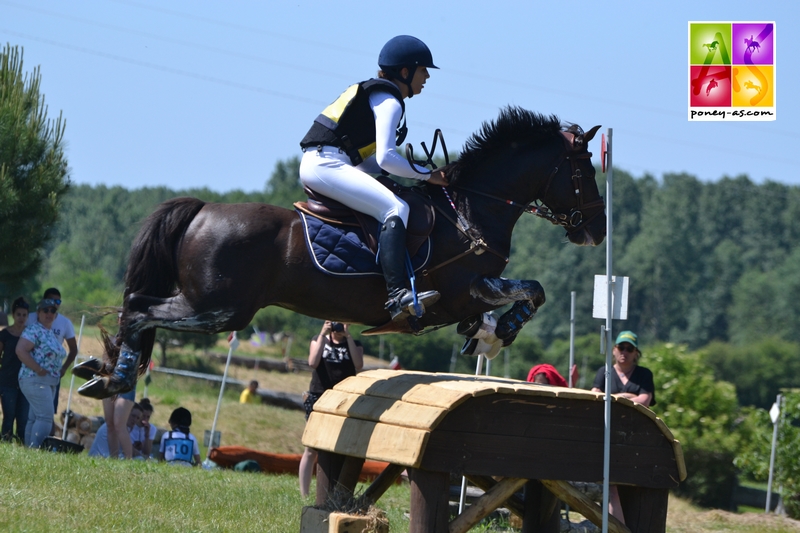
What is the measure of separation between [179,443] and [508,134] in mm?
5853

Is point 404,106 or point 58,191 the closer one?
point 404,106

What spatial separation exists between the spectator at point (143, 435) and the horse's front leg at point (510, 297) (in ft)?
20.5

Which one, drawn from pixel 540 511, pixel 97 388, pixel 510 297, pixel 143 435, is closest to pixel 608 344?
pixel 510 297

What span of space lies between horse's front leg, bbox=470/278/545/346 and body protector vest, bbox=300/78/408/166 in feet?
3.24

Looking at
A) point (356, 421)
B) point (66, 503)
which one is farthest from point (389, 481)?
point (66, 503)

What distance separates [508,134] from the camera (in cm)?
595

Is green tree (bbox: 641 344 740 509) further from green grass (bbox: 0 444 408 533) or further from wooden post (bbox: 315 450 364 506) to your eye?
wooden post (bbox: 315 450 364 506)

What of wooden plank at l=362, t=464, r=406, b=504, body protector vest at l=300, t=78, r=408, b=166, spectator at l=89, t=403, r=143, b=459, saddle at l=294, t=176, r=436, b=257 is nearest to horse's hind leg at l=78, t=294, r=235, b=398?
saddle at l=294, t=176, r=436, b=257

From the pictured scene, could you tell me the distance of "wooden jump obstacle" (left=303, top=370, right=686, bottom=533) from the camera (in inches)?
191

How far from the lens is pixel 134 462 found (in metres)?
8.55

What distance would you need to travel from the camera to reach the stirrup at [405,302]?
5027mm

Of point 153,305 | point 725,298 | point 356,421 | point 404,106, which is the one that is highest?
point 725,298

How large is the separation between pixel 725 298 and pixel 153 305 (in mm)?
75518

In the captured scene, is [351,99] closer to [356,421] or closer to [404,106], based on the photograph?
[404,106]
